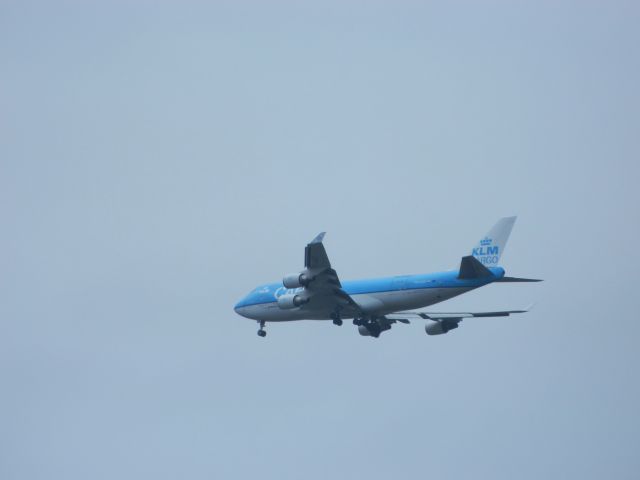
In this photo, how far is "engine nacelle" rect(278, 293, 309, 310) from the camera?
64.8 meters

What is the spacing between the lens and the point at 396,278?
64500 millimetres

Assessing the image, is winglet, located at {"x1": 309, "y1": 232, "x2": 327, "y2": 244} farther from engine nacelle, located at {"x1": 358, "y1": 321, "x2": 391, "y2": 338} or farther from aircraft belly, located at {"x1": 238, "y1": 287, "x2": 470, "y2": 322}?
engine nacelle, located at {"x1": 358, "y1": 321, "x2": 391, "y2": 338}

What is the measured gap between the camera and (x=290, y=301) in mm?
65688

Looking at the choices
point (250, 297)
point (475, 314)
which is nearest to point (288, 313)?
point (250, 297)

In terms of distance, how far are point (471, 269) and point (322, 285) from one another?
734 centimetres

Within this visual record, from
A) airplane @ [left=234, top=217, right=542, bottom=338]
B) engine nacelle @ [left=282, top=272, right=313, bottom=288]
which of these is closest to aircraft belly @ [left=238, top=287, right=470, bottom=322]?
airplane @ [left=234, top=217, right=542, bottom=338]

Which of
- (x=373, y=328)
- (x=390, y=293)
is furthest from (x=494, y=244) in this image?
(x=373, y=328)

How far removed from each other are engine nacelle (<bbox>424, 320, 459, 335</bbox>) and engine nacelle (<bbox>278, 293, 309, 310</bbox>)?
25.8ft

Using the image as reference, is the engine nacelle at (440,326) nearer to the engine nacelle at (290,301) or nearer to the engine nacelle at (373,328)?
the engine nacelle at (373,328)

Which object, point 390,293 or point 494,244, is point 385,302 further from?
point 494,244

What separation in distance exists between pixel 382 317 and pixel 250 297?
26.8 ft

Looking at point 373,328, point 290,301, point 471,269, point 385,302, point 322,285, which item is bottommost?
point 471,269

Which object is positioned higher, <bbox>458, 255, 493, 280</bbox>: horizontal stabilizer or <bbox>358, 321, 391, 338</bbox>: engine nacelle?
<bbox>358, 321, 391, 338</bbox>: engine nacelle

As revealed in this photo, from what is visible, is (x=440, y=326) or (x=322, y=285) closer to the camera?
(x=322, y=285)
